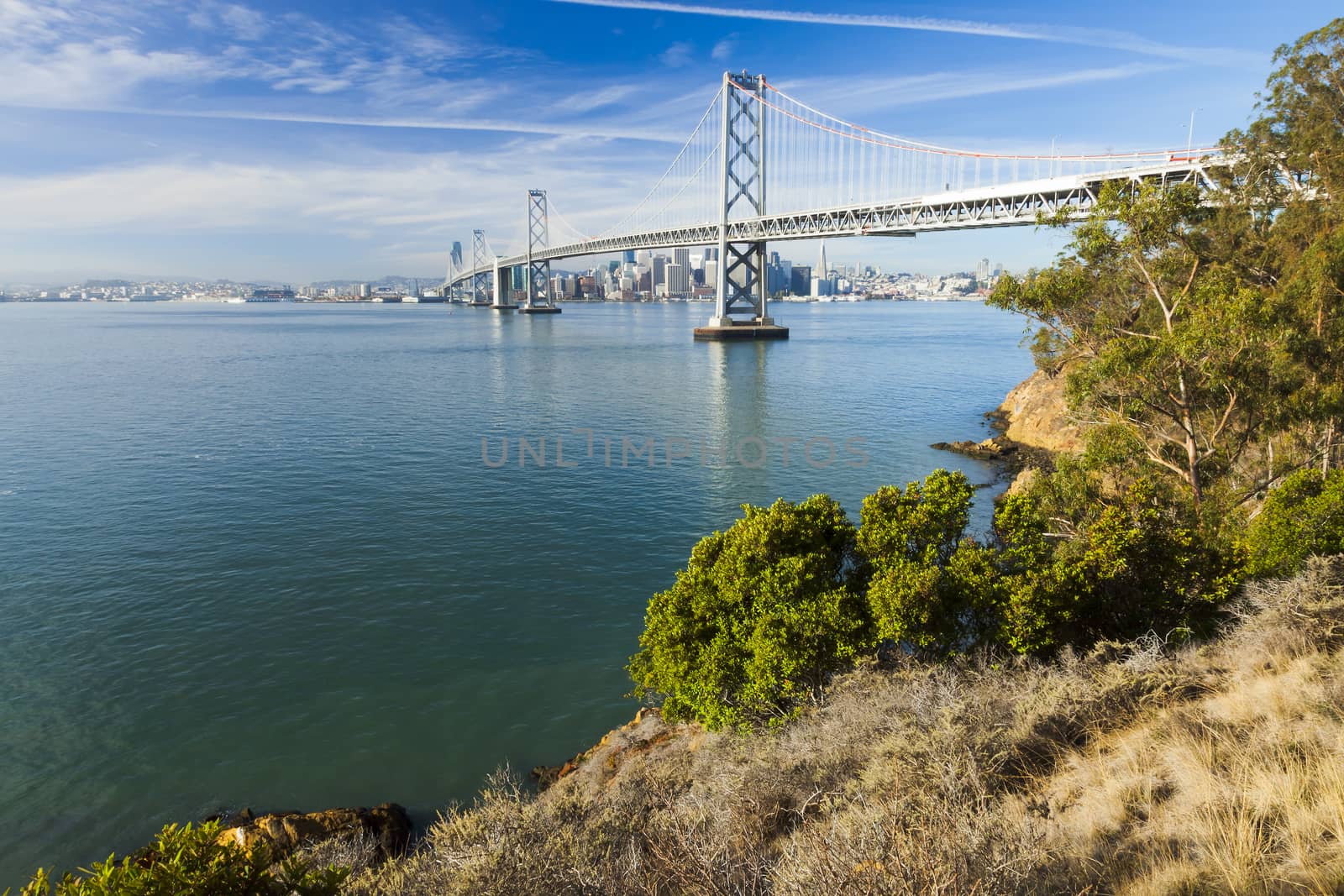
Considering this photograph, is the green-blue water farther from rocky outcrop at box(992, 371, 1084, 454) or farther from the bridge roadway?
the bridge roadway

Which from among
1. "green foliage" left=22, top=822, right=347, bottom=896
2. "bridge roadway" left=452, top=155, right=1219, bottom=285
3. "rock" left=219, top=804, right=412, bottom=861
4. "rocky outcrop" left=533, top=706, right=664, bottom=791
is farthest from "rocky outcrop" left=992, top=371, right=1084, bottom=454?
"green foliage" left=22, top=822, right=347, bottom=896

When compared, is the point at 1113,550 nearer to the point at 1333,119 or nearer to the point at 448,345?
the point at 1333,119

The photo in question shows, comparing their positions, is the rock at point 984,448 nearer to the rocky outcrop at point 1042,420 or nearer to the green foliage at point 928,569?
the rocky outcrop at point 1042,420

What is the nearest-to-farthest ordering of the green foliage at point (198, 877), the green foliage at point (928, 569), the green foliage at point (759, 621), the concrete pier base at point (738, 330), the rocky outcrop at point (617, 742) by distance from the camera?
the green foliage at point (198, 877)
the green foliage at point (928, 569)
the green foliage at point (759, 621)
the rocky outcrop at point (617, 742)
the concrete pier base at point (738, 330)

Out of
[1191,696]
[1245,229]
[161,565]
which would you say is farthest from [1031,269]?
[161,565]

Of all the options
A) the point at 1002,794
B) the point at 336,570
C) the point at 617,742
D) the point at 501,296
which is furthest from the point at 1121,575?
the point at 501,296

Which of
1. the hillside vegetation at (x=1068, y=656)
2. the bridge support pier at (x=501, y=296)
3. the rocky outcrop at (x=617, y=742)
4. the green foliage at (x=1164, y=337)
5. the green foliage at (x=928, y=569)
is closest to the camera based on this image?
the hillside vegetation at (x=1068, y=656)

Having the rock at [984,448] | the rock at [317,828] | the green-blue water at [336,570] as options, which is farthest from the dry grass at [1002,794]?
the rock at [984,448]

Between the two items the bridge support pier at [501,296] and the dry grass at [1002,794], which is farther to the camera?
the bridge support pier at [501,296]
